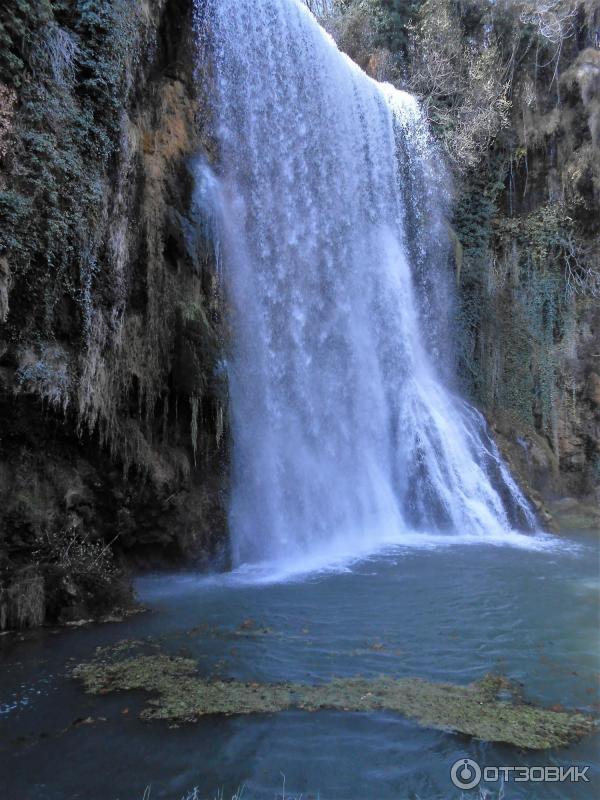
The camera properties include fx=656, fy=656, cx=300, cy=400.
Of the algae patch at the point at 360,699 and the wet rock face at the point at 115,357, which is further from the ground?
the wet rock face at the point at 115,357

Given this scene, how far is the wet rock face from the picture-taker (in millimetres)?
7020

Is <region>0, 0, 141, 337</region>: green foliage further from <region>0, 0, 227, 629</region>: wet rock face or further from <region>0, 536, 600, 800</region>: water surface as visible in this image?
<region>0, 536, 600, 800</region>: water surface

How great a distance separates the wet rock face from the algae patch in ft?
6.17

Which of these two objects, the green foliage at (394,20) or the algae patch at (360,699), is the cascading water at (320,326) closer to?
the algae patch at (360,699)

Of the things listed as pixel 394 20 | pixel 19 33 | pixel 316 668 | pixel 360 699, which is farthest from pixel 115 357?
pixel 394 20

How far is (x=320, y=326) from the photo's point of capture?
497 inches

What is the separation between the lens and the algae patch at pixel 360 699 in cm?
461

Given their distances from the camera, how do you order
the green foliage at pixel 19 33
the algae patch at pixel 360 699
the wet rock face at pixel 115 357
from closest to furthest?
1. the algae patch at pixel 360 699
2. the green foliage at pixel 19 33
3. the wet rock face at pixel 115 357

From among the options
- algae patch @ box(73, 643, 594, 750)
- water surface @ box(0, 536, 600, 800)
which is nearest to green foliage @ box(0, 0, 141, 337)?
water surface @ box(0, 536, 600, 800)

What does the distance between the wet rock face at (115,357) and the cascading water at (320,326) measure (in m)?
0.90

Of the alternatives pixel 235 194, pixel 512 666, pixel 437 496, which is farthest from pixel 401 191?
pixel 512 666

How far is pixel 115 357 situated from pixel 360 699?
16.9 ft

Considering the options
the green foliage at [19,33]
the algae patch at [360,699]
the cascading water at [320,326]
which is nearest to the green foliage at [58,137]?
the green foliage at [19,33]

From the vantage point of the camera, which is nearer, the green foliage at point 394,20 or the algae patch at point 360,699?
the algae patch at point 360,699
